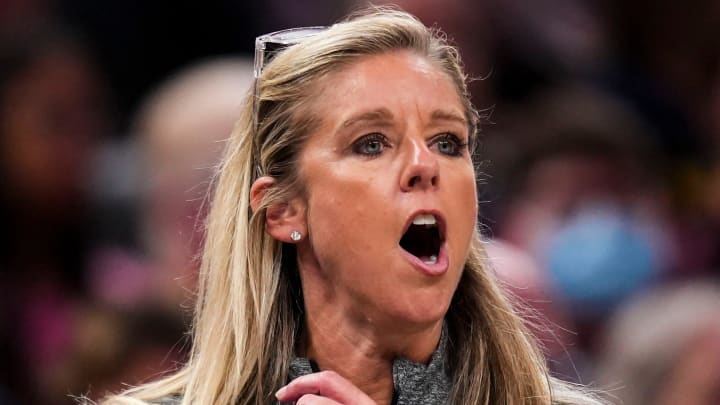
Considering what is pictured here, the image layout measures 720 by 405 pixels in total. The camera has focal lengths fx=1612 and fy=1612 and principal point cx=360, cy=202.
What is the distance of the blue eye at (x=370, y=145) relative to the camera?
3.01 m

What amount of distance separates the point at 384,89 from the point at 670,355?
213cm

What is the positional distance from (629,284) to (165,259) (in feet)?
5.79

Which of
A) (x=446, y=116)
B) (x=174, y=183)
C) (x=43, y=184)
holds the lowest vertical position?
(x=43, y=184)

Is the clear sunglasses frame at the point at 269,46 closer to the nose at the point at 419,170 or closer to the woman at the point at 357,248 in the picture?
the woman at the point at 357,248

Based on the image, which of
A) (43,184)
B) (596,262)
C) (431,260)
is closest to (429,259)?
(431,260)

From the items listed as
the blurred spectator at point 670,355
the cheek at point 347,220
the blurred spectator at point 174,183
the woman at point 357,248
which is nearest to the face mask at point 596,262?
the blurred spectator at point 670,355

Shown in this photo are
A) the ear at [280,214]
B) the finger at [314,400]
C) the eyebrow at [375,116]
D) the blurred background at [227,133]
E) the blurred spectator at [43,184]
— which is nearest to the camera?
the finger at [314,400]

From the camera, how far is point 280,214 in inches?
124

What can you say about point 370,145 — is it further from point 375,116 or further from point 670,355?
point 670,355

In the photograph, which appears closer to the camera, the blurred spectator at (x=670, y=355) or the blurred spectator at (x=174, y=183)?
the blurred spectator at (x=670, y=355)

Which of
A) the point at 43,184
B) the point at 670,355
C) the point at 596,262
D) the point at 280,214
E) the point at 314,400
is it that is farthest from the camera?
the point at 43,184

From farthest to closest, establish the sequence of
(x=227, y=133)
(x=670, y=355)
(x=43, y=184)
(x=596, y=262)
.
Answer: (x=43, y=184) < (x=596, y=262) < (x=227, y=133) < (x=670, y=355)

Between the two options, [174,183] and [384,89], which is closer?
[384,89]

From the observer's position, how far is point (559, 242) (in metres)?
5.71
